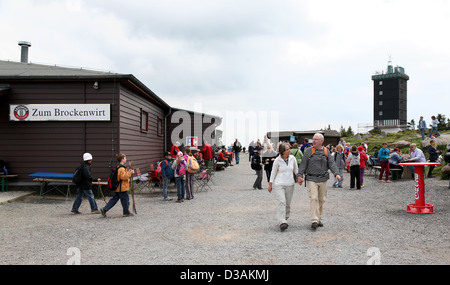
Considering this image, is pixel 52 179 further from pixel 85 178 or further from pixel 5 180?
pixel 85 178

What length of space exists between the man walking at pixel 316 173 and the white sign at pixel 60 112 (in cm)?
768

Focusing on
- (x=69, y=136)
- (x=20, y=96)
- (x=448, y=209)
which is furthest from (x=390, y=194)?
(x=20, y=96)

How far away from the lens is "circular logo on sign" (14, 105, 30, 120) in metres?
11.8

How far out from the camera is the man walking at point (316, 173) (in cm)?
679

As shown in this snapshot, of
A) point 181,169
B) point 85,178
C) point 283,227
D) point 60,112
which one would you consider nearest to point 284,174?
point 283,227

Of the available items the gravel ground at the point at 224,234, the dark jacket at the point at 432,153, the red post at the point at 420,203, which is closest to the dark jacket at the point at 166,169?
the gravel ground at the point at 224,234

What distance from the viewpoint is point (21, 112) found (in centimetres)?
1182

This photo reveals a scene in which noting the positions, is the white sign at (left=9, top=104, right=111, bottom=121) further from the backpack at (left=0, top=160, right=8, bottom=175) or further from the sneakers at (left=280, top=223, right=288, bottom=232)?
the sneakers at (left=280, top=223, right=288, bottom=232)

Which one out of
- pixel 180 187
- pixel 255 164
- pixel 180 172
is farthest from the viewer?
pixel 255 164

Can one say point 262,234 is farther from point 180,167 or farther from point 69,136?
point 69,136

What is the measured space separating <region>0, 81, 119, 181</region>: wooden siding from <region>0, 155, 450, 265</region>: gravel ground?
187 cm

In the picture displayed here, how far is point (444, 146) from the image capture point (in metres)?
21.1

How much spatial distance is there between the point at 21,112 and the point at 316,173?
10461mm

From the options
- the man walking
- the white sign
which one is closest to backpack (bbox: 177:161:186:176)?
the white sign
